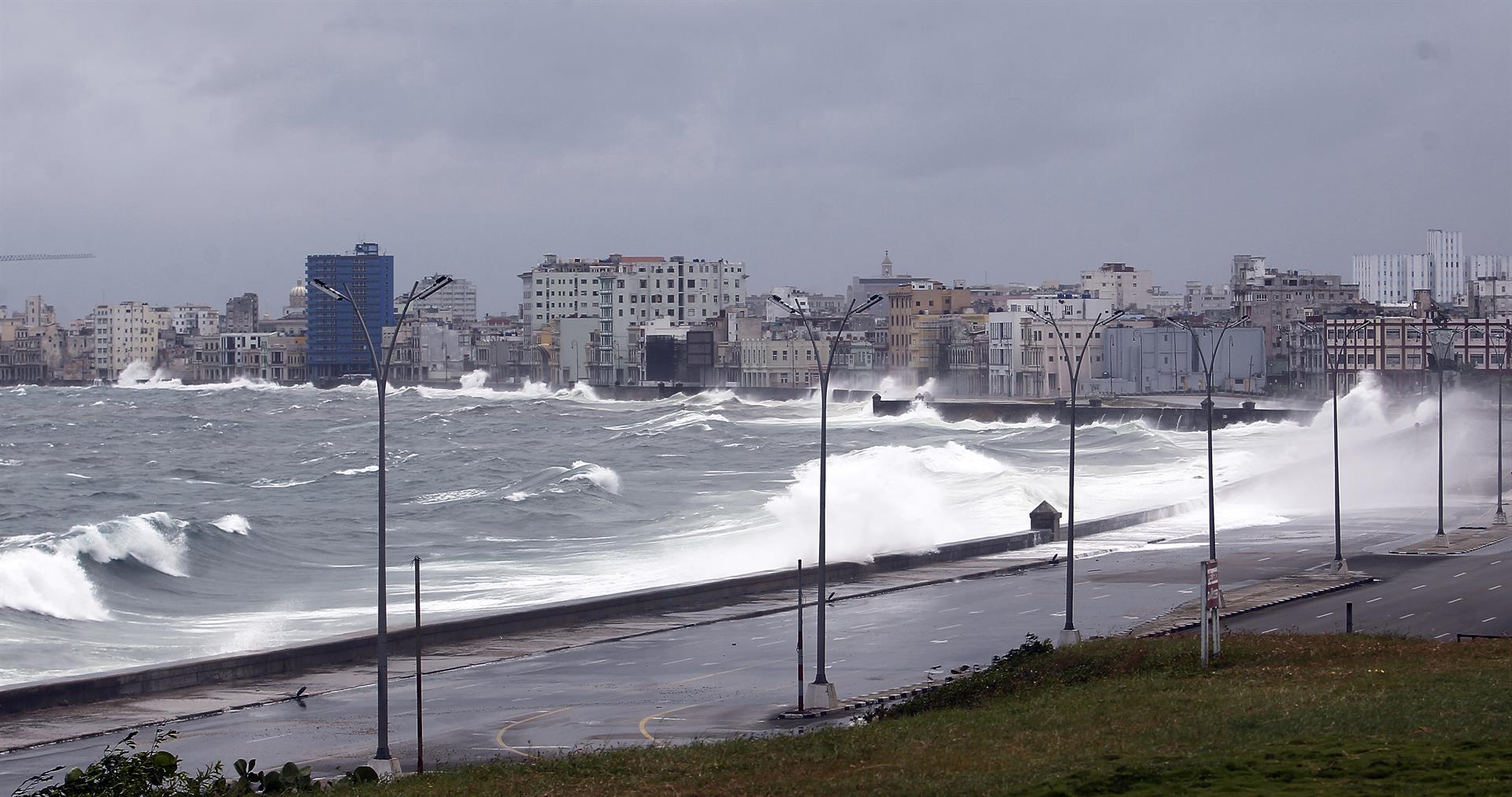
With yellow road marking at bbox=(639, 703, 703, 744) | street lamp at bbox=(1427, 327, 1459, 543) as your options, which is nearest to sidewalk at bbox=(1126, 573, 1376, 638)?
yellow road marking at bbox=(639, 703, 703, 744)

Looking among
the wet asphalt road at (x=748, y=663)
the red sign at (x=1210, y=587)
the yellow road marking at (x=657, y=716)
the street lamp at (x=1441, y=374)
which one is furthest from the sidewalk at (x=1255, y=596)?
the street lamp at (x=1441, y=374)

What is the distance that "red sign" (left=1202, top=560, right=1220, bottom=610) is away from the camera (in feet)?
73.3

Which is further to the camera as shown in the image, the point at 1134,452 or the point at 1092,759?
the point at 1134,452

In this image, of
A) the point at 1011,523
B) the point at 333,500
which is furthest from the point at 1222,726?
the point at 333,500

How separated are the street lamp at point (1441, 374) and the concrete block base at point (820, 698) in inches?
1116

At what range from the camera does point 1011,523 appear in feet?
195

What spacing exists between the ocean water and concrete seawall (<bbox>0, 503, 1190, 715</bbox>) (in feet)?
13.9

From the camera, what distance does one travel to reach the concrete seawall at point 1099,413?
111m

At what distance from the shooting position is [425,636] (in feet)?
104

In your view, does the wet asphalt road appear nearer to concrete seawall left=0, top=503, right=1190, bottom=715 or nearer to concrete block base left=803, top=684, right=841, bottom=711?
concrete block base left=803, top=684, right=841, bottom=711

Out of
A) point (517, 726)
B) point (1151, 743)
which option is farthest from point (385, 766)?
point (1151, 743)

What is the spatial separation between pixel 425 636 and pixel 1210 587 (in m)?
15.5

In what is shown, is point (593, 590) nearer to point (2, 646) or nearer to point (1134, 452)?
point (2, 646)

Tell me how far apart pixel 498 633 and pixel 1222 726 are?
1835cm
